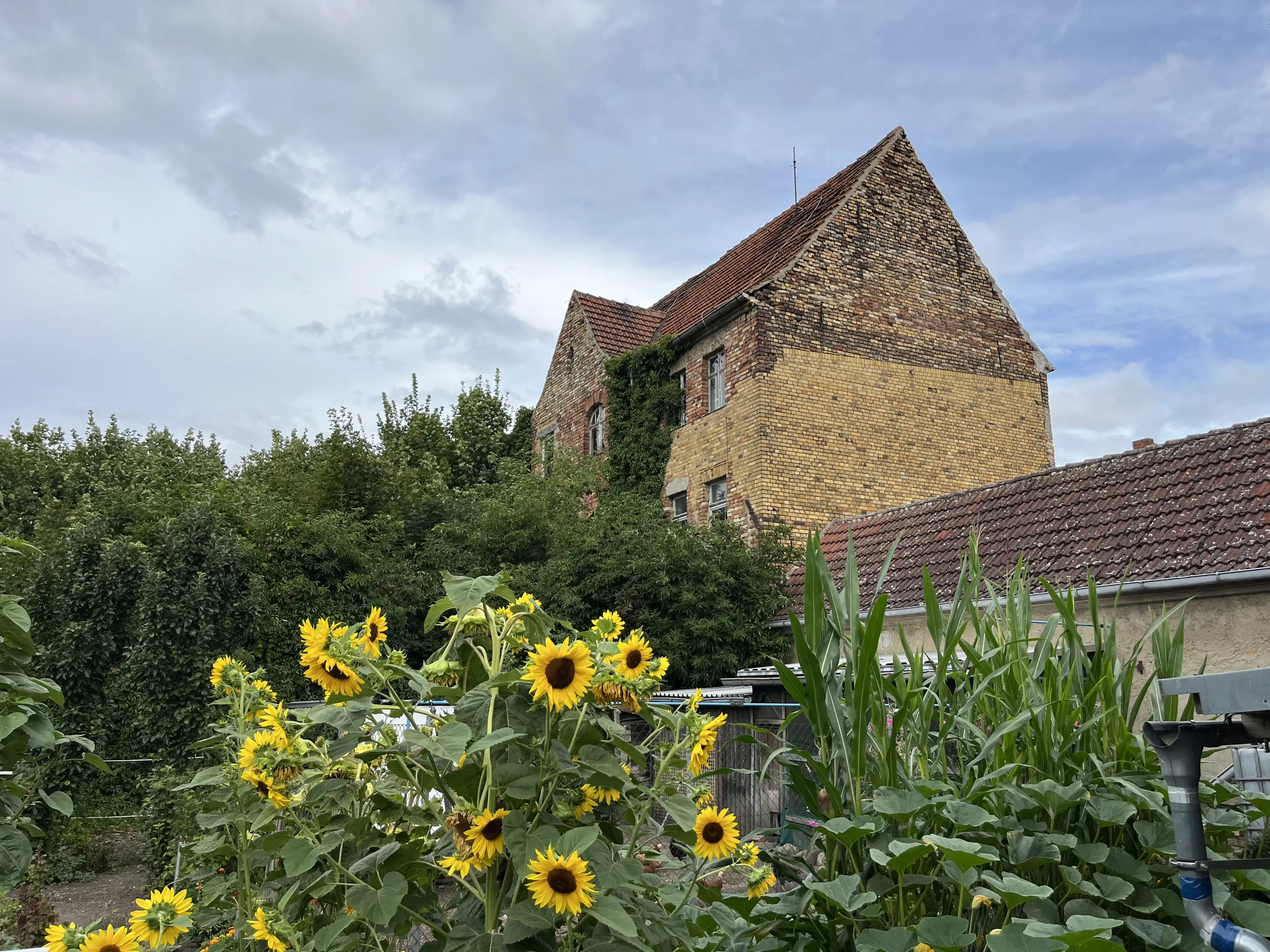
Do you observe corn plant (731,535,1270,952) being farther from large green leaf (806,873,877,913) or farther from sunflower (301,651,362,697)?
sunflower (301,651,362,697)

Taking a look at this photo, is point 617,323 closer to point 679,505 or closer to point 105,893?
point 679,505

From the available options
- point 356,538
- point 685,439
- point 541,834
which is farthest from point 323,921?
point 685,439

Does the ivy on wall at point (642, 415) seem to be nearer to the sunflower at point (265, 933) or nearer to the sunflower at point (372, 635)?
the sunflower at point (372, 635)

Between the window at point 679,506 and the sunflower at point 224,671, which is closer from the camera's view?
the sunflower at point 224,671

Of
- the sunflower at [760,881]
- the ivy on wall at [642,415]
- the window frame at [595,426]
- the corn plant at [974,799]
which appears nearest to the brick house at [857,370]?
the ivy on wall at [642,415]

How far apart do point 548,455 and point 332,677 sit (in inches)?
775

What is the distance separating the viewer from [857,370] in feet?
61.7

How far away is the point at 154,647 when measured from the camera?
14.0 meters

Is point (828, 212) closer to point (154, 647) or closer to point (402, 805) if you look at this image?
point (154, 647)

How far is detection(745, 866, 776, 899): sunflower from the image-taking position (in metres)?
2.50

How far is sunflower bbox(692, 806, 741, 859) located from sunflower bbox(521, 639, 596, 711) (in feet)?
1.85

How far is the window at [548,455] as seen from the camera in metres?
21.1

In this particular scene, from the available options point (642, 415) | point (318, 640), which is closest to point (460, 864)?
point (318, 640)

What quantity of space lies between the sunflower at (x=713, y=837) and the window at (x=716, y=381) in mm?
16725
